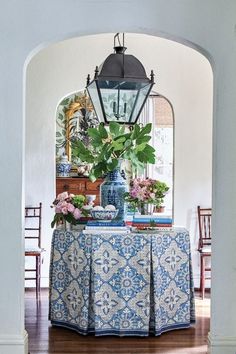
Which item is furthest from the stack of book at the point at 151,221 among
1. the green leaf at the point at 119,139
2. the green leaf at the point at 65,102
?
the green leaf at the point at 65,102

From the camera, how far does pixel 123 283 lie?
395cm

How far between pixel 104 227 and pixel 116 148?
2.32ft

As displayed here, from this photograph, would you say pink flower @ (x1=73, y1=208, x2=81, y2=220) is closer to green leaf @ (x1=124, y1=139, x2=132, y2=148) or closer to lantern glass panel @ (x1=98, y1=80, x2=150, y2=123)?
green leaf @ (x1=124, y1=139, x2=132, y2=148)

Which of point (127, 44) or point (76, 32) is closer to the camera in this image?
point (76, 32)

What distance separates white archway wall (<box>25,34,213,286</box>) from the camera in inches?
228

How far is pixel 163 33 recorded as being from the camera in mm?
3432

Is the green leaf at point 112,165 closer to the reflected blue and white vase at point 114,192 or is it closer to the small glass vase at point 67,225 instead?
the reflected blue and white vase at point 114,192

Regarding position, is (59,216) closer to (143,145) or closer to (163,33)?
(143,145)

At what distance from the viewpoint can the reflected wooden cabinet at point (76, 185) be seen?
5887 millimetres

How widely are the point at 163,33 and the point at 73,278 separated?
6.98 feet

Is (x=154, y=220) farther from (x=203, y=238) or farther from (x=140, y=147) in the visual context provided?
(x=203, y=238)
